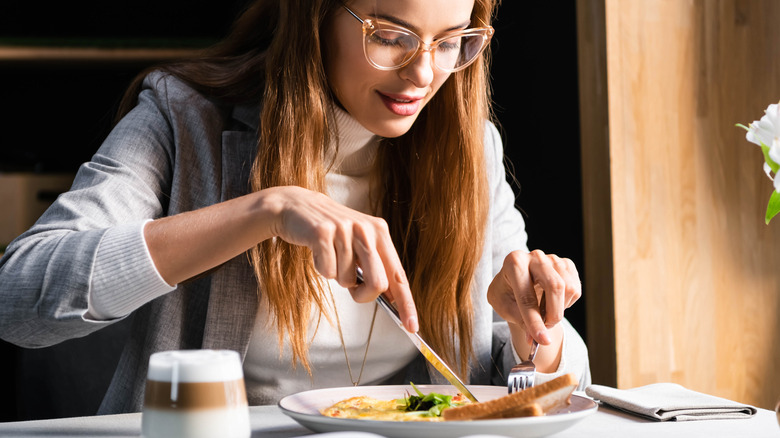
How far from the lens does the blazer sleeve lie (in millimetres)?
1054

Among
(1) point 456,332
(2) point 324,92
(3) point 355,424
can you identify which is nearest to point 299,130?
(2) point 324,92

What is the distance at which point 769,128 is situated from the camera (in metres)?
0.83

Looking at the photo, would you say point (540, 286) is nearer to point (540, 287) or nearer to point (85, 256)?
point (540, 287)

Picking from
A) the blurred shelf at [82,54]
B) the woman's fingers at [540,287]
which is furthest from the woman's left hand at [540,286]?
the blurred shelf at [82,54]

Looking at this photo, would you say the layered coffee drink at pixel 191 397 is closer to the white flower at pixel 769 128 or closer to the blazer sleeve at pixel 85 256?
the blazer sleeve at pixel 85 256

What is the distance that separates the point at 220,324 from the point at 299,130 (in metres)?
0.36

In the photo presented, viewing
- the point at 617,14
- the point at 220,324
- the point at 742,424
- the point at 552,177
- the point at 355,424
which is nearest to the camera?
the point at 355,424

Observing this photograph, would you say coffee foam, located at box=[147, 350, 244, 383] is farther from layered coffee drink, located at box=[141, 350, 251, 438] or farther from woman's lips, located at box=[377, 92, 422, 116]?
woman's lips, located at box=[377, 92, 422, 116]

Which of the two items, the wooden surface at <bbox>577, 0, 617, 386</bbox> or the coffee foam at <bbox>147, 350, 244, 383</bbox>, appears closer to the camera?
the coffee foam at <bbox>147, 350, 244, 383</bbox>

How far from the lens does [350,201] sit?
5.08ft

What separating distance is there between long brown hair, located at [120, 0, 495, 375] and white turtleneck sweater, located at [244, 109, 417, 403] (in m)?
0.03

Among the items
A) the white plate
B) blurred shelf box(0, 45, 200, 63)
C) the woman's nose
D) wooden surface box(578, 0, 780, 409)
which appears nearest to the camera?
the white plate

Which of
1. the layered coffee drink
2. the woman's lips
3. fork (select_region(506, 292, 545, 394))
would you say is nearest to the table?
fork (select_region(506, 292, 545, 394))

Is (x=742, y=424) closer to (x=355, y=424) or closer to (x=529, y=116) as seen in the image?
(x=355, y=424)
